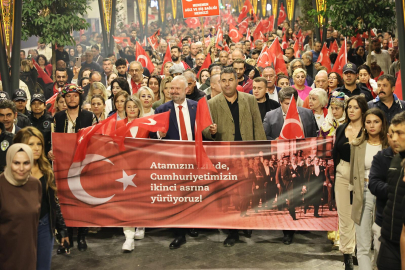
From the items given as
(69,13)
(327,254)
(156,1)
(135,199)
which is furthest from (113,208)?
(156,1)

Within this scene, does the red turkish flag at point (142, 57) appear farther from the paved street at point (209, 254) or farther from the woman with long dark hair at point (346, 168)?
the woman with long dark hair at point (346, 168)

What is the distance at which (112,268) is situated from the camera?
708 centimetres

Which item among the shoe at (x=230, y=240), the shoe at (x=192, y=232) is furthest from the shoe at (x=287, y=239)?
the shoe at (x=192, y=232)

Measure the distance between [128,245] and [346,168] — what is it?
2956 mm

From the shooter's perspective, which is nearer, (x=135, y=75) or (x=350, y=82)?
(x=350, y=82)

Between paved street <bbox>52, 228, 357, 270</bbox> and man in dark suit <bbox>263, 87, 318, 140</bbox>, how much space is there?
1.44 m

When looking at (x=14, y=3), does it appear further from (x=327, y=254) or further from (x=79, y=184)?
(x=327, y=254)

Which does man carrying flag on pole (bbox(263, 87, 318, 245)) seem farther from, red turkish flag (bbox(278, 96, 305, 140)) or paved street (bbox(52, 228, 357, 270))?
paved street (bbox(52, 228, 357, 270))

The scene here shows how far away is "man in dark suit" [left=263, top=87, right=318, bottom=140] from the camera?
830 centimetres

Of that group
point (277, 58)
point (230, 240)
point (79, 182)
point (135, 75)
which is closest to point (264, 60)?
point (277, 58)

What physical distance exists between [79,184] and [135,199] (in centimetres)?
77

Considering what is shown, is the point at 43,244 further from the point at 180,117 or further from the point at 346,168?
the point at 346,168

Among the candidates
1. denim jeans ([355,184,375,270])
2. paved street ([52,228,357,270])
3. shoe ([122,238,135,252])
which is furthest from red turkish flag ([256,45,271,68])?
denim jeans ([355,184,375,270])

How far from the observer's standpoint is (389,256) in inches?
195
